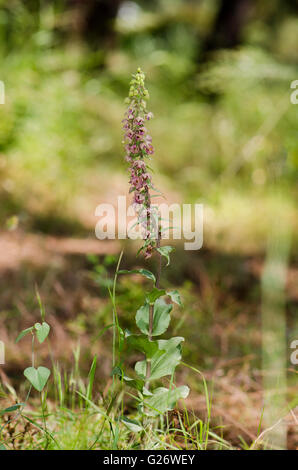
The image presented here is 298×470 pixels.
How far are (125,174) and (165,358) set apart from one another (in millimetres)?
2249

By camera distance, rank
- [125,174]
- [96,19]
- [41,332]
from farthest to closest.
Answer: [96,19] → [125,174] → [41,332]

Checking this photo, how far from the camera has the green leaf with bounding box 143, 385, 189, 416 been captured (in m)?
0.82

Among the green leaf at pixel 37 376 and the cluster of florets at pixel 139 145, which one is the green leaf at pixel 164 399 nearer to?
the green leaf at pixel 37 376

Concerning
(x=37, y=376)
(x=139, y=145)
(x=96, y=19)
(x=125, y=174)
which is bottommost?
(x=37, y=376)

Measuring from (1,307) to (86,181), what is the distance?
4.30 ft

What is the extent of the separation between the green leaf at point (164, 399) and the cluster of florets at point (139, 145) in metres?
0.31

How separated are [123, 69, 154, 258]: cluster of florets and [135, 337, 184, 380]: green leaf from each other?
0.22 m

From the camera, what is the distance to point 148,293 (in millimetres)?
835

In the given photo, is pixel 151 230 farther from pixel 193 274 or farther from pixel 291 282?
pixel 291 282

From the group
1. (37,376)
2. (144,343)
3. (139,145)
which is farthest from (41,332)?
(139,145)

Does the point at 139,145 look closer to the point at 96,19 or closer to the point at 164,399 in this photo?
the point at 164,399

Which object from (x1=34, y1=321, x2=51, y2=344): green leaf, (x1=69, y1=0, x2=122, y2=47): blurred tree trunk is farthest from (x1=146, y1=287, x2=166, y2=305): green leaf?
(x1=69, y1=0, x2=122, y2=47): blurred tree trunk

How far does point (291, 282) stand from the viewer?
91.2 inches

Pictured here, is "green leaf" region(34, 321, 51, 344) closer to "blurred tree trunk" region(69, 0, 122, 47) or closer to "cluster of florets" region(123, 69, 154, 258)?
"cluster of florets" region(123, 69, 154, 258)
